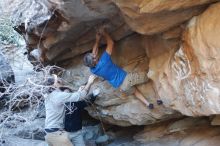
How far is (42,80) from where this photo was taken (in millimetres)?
4828

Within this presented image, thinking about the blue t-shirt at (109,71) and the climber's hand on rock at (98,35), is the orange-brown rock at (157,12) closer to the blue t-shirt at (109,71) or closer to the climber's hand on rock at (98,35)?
the blue t-shirt at (109,71)

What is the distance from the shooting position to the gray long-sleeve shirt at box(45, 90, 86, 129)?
15.3 feet

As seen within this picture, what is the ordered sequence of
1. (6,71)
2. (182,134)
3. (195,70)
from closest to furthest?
1. (195,70)
2. (182,134)
3. (6,71)

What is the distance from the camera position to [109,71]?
481 centimetres

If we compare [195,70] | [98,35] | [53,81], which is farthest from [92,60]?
[195,70]

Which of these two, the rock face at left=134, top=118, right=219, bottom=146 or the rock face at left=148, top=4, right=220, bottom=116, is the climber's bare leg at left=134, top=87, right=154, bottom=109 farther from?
the rock face at left=134, top=118, right=219, bottom=146

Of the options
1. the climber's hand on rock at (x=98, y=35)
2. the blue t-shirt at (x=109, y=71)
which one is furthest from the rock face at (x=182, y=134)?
the climber's hand on rock at (x=98, y=35)

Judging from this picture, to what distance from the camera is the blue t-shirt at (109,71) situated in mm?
4672

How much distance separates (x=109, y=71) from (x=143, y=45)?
605mm

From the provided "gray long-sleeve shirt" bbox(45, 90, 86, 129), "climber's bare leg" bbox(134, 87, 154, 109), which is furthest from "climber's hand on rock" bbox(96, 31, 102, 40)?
"climber's bare leg" bbox(134, 87, 154, 109)

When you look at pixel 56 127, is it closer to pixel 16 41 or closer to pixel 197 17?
pixel 197 17

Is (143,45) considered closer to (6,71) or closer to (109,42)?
(109,42)

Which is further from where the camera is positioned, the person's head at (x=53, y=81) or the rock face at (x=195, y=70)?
the person's head at (x=53, y=81)

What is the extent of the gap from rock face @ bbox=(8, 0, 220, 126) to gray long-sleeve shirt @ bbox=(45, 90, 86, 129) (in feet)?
2.90
